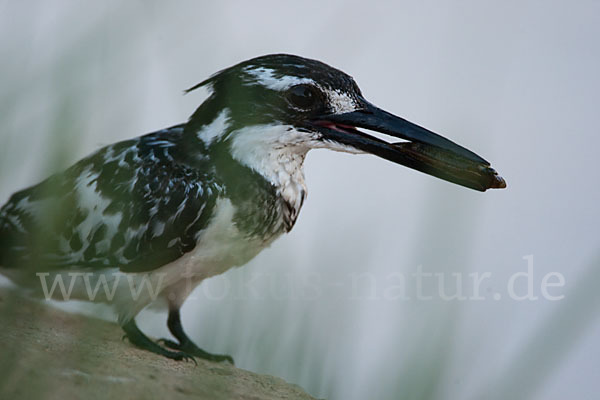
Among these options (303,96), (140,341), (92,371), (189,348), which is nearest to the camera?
(92,371)

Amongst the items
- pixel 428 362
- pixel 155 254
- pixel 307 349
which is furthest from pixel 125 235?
pixel 428 362

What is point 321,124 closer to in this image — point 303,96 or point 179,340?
point 303,96

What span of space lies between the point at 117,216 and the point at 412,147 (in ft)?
3.72

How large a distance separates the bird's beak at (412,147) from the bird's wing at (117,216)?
52cm

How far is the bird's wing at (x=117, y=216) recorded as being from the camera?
273cm

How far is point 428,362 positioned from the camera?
2.08m

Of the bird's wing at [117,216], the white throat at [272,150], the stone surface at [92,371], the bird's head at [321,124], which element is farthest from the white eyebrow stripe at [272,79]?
the stone surface at [92,371]

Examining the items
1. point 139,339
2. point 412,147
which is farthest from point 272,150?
point 139,339

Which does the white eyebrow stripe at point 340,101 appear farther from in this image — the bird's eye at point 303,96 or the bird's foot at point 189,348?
the bird's foot at point 189,348

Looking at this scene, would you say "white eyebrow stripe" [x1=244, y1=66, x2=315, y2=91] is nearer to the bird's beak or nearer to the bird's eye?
the bird's eye

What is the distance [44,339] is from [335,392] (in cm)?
92

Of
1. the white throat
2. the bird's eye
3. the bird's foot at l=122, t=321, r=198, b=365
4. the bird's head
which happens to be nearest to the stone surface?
the bird's foot at l=122, t=321, r=198, b=365

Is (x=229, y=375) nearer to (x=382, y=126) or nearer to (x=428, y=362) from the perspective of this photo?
(x=428, y=362)

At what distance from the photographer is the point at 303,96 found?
2.75 metres
